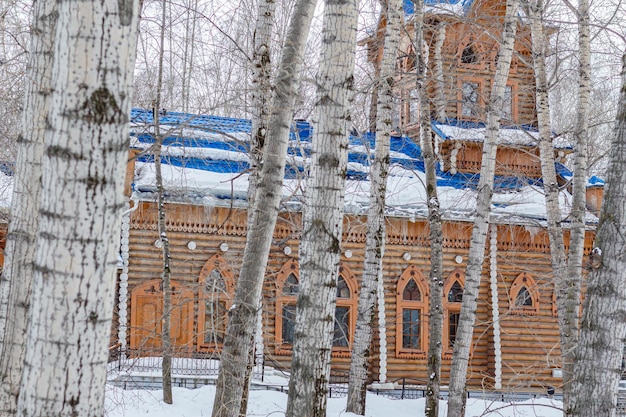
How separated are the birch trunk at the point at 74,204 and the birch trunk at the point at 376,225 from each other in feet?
29.5

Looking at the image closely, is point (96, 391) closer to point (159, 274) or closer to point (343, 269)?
point (159, 274)

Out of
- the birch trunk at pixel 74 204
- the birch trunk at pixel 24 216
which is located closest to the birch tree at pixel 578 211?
the birch trunk at pixel 24 216

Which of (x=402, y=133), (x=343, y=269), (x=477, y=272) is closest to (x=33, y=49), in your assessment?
(x=477, y=272)

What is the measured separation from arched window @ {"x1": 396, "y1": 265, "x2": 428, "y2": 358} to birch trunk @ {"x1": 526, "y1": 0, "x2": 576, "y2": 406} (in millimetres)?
7054

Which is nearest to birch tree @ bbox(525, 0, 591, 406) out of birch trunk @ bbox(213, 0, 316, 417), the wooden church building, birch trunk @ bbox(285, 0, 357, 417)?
birch trunk @ bbox(213, 0, 316, 417)

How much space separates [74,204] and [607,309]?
13.2 feet

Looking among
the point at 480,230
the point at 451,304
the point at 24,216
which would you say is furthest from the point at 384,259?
the point at 24,216

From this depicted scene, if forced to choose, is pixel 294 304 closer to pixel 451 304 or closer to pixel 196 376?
pixel 196 376

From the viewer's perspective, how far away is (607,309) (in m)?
5.36

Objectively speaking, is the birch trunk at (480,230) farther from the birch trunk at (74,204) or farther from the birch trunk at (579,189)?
the birch trunk at (74,204)

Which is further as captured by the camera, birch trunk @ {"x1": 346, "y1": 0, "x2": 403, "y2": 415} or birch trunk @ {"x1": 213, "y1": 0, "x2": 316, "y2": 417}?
birch trunk @ {"x1": 346, "y1": 0, "x2": 403, "y2": 415}

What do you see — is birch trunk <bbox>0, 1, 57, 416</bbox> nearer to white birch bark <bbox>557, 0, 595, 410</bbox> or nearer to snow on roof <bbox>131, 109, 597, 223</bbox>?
white birch bark <bbox>557, 0, 595, 410</bbox>

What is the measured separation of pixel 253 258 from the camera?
680 cm

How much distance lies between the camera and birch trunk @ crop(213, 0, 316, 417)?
6598mm
